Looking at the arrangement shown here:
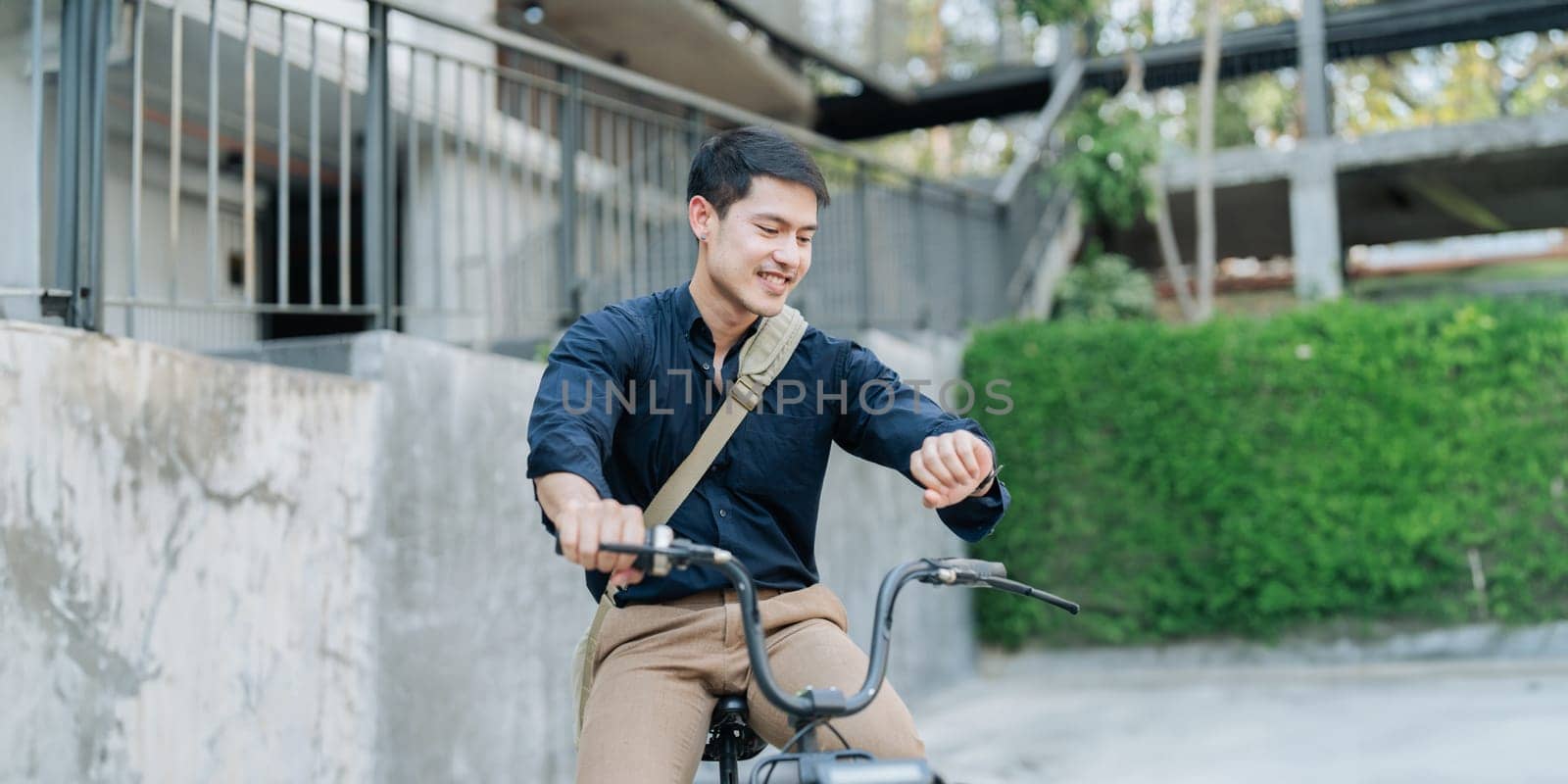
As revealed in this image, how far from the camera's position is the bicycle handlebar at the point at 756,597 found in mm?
2047

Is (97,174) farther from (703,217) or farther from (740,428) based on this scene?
(740,428)

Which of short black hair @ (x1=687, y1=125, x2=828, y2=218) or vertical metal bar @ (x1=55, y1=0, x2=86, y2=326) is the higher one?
vertical metal bar @ (x1=55, y1=0, x2=86, y2=326)

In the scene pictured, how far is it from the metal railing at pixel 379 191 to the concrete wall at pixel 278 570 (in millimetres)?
357

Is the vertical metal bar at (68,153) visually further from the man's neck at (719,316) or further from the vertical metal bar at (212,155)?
the man's neck at (719,316)

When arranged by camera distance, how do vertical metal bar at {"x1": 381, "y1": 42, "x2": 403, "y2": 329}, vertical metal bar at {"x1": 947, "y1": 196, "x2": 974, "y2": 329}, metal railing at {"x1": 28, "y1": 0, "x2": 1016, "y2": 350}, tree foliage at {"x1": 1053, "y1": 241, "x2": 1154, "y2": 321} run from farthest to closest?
tree foliage at {"x1": 1053, "y1": 241, "x2": 1154, "y2": 321}
vertical metal bar at {"x1": 947, "y1": 196, "x2": 974, "y2": 329}
vertical metal bar at {"x1": 381, "y1": 42, "x2": 403, "y2": 329}
metal railing at {"x1": 28, "y1": 0, "x2": 1016, "y2": 350}

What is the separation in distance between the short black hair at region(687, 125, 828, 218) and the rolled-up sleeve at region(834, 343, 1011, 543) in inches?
14.8

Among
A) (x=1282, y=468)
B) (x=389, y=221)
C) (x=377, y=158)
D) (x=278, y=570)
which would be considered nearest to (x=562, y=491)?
(x=278, y=570)

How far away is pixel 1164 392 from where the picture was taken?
32.3 feet

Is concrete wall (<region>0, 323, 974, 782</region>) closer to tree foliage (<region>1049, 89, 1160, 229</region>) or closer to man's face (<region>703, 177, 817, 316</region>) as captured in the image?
man's face (<region>703, 177, 817, 316</region>)

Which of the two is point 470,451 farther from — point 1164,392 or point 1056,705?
point 1164,392

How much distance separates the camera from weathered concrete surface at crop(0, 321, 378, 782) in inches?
138

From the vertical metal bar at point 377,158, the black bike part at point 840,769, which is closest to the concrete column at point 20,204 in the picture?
the vertical metal bar at point 377,158

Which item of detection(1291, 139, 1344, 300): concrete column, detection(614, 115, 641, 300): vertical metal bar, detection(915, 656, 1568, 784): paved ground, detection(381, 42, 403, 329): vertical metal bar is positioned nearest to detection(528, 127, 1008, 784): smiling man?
→ detection(381, 42, 403, 329): vertical metal bar

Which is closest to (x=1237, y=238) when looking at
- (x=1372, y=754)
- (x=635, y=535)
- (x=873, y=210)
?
(x=873, y=210)
